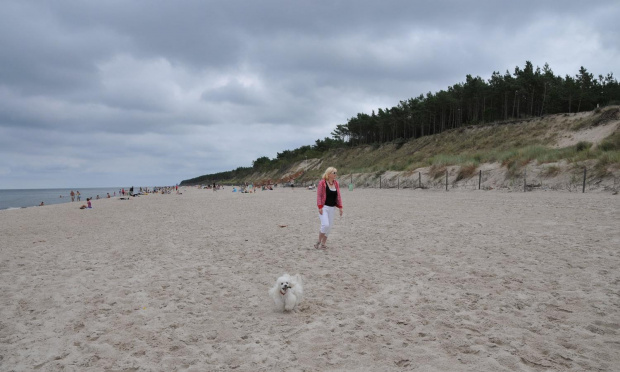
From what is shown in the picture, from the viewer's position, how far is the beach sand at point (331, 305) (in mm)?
3490

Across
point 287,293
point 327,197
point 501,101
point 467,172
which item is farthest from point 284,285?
point 501,101

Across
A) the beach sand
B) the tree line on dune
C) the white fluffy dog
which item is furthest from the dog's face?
the tree line on dune

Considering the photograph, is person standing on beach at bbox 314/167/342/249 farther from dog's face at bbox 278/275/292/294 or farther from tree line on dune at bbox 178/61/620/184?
tree line on dune at bbox 178/61/620/184

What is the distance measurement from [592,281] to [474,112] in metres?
68.2

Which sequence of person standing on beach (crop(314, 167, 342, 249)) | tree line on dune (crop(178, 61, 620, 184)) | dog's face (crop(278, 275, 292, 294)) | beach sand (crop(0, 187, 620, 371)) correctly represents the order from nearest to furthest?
beach sand (crop(0, 187, 620, 371))
dog's face (crop(278, 275, 292, 294))
person standing on beach (crop(314, 167, 342, 249))
tree line on dune (crop(178, 61, 620, 184))

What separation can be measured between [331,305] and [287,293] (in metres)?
0.76

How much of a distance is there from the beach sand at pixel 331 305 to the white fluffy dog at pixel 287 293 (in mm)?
174

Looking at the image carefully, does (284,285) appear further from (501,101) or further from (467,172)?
(501,101)

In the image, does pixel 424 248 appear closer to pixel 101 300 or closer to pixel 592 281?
pixel 592 281

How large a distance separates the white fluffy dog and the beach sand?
0.57 ft

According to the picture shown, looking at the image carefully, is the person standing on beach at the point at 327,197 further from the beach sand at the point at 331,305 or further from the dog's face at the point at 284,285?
the dog's face at the point at 284,285

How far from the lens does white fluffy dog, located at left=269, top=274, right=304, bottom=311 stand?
4652mm

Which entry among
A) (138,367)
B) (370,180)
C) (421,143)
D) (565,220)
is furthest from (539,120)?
(138,367)

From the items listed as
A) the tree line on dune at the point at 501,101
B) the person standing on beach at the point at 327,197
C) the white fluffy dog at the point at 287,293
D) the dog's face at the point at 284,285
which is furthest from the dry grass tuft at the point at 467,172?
the dog's face at the point at 284,285
